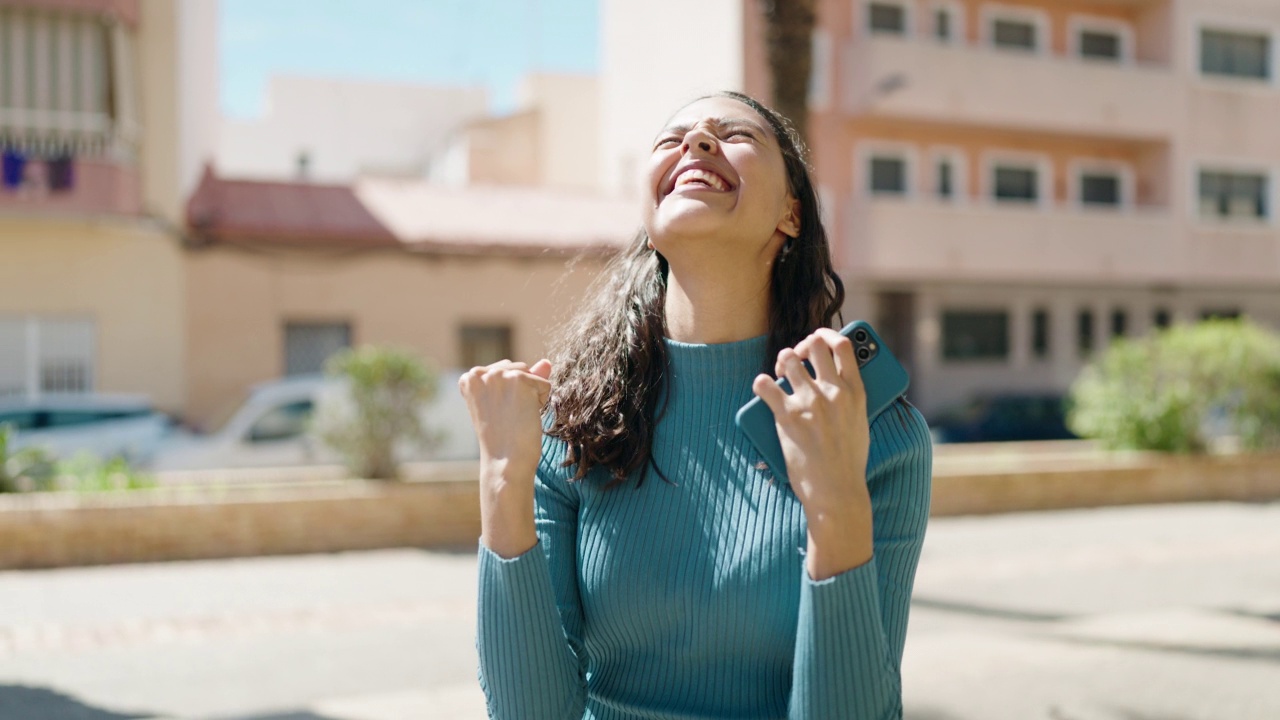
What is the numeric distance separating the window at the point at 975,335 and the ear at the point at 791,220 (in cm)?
2355

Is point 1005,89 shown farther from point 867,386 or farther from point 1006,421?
point 867,386

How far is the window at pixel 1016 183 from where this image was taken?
24656mm

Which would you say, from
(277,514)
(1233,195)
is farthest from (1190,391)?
(1233,195)

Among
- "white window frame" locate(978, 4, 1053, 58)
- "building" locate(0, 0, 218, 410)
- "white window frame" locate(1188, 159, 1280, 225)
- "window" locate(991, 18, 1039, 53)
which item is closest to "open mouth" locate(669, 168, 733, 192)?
"building" locate(0, 0, 218, 410)

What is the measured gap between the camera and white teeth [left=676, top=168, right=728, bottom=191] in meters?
1.93

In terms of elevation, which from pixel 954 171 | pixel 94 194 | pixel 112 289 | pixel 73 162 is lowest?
pixel 112 289

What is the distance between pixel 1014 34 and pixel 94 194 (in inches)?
707

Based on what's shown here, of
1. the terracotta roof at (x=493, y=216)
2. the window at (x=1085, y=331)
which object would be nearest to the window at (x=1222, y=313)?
the window at (x=1085, y=331)

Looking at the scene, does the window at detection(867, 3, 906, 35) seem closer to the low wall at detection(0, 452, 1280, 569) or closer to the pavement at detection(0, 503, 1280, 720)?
the low wall at detection(0, 452, 1280, 569)

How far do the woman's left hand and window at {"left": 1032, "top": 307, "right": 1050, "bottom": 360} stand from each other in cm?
2576

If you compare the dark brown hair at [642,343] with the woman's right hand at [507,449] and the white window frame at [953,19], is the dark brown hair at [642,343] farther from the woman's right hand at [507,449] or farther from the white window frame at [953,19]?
the white window frame at [953,19]

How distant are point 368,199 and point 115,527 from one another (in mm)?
13127

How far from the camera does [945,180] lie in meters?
24.2

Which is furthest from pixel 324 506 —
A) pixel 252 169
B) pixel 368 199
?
pixel 252 169
